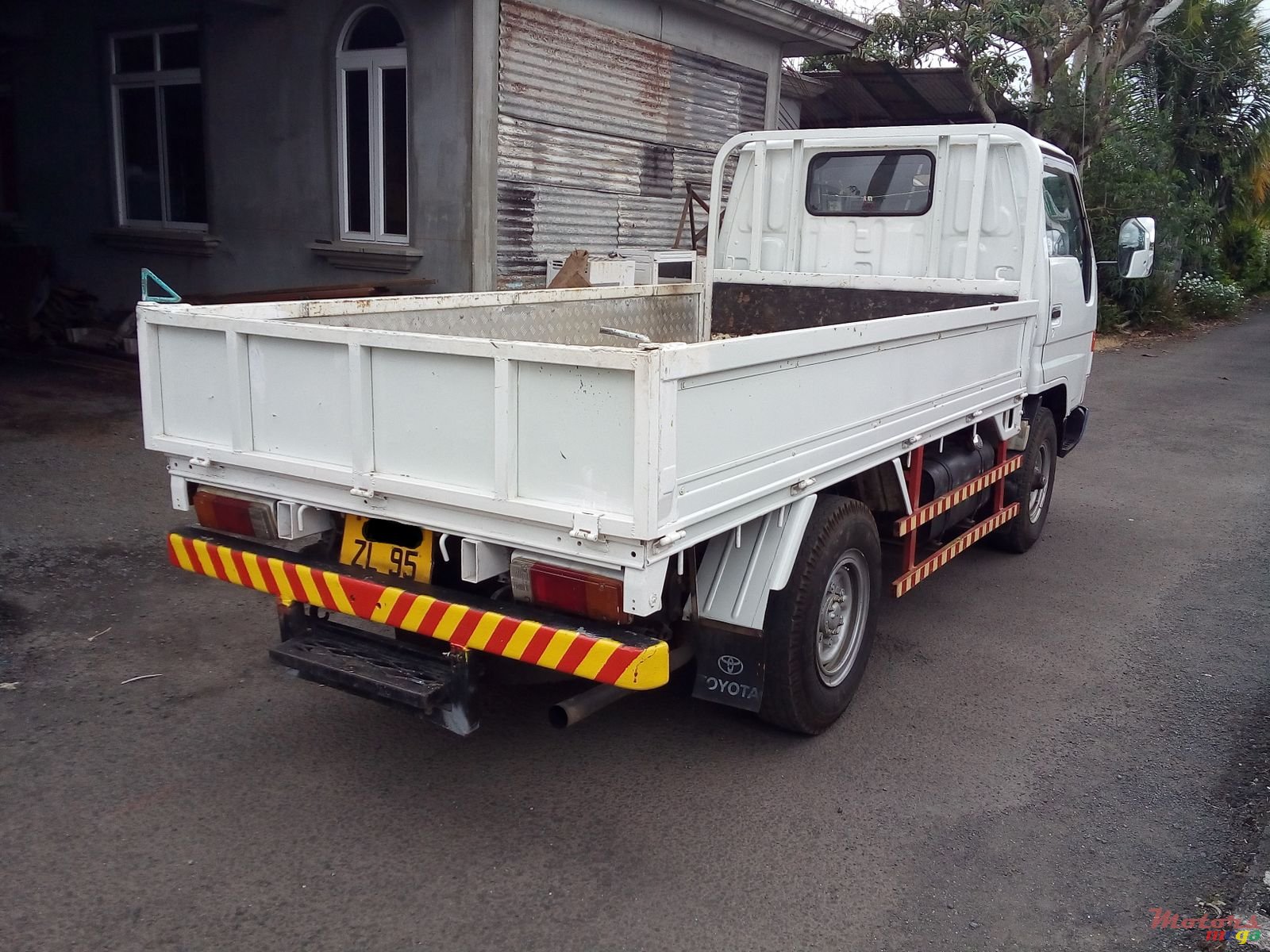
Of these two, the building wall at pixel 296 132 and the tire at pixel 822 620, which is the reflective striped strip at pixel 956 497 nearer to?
the tire at pixel 822 620

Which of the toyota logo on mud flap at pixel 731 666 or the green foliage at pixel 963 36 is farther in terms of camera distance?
the green foliage at pixel 963 36

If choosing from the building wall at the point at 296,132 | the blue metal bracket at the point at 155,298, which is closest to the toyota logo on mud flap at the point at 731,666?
the blue metal bracket at the point at 155,298

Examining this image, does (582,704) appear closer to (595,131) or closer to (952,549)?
(952,549)

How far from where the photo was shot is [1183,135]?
70.1ft

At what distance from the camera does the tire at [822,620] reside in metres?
3.90

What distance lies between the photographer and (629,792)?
12.6 feet

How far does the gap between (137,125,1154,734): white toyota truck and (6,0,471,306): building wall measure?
4.57 meters

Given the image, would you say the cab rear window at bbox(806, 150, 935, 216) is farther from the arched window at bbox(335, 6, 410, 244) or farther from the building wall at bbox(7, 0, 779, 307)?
the arched window at bbox(335, 6, 410, 244)

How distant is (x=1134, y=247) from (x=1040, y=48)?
33.0ft

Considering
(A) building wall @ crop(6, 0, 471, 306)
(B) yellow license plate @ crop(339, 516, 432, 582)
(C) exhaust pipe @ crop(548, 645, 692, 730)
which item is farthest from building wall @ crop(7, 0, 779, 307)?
(C) exhaust pipe @ crop(548, 645, 692, 730)

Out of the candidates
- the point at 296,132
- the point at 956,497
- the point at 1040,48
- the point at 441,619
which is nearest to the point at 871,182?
the point at 956,497

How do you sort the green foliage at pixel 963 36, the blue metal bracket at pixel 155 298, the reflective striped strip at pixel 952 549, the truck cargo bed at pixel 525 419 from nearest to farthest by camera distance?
the truck cargo bed at pixel 525 419 < the blue metal bracket at pixel 155 298 < the reflective striped strip at pixel 952 549 < the green foliage at pixel 963 36

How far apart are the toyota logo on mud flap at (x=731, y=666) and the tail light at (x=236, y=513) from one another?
1573 mm

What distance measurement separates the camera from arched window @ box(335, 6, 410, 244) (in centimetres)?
985
